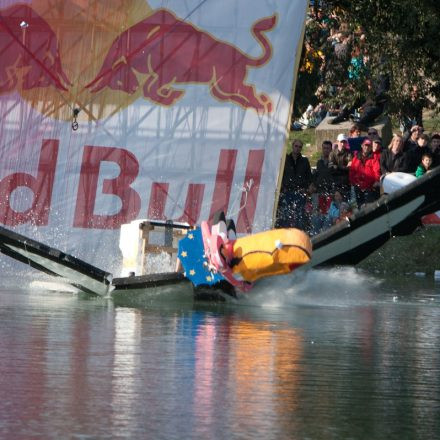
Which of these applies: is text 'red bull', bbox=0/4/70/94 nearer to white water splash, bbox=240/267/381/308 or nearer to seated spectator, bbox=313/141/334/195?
seated spectator, bbox=313/141/334/195

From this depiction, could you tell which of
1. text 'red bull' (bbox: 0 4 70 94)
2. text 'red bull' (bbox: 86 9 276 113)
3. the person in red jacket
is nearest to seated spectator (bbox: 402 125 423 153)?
the person in red jacket

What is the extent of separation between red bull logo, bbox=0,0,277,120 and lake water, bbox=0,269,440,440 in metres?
4.56

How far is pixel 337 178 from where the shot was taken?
25062 millimetres

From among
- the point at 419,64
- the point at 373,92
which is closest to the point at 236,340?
the point at 419,64

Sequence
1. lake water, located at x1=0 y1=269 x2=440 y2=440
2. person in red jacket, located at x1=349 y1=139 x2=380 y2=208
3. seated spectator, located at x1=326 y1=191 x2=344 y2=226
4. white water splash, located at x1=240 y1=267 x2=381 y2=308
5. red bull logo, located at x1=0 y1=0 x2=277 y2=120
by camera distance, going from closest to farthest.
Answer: lake water, located at x1=0 y1=269 x2=440 y2=440 < white water splash, located at x1=240 y1=267 x2=381 y2=308 < red bull logo, located at x1=0 y1=0 x2=277 y2=120 < person in red jacket, located at x1=349 y1=139 x2=380 y2=208 < seated spectator, located at x1=326 y1=191 x2=344 y2=226

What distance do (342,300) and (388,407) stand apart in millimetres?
9012

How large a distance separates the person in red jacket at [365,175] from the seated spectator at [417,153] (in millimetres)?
611

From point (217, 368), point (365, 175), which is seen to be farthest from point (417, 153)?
point (217, 368)

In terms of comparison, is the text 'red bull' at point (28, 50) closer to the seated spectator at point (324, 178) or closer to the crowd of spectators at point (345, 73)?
the seated spectator at point (324, 178)

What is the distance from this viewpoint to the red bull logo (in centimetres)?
2233

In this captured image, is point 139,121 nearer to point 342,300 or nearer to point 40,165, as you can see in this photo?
point 40,165

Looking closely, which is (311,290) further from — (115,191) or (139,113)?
(139,113)

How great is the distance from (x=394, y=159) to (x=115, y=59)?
4.78 m

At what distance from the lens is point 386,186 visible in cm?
1958
